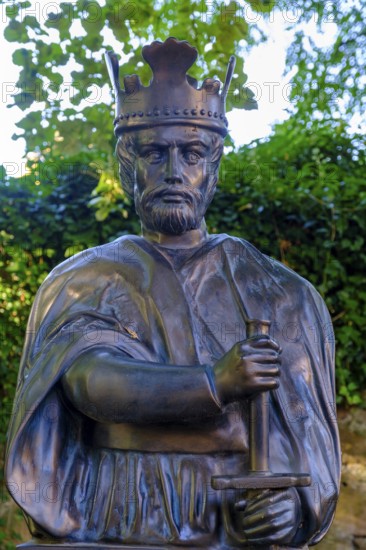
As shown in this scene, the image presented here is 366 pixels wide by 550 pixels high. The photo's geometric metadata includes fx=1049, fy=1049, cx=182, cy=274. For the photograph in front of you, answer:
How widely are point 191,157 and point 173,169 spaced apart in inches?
4.5

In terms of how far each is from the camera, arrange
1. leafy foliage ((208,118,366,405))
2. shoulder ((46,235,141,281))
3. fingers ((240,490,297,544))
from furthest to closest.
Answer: leafy foliage ((208,118,366,405)) → shoulder ((46,235,141,281)) → fingers ((240,490,297,544))

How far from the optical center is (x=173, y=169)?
393cm

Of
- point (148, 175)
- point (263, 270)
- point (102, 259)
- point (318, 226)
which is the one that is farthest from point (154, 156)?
point (318, 226)

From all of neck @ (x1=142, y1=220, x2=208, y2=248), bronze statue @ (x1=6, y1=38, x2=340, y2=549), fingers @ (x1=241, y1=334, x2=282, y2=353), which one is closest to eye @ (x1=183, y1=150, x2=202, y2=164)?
bronze statue @ (x1=6, y1=38, x2=340, y2=549)

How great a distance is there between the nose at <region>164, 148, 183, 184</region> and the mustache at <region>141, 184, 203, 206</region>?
2 cm

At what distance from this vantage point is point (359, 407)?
7309 mm

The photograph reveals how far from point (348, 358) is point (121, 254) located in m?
3.41

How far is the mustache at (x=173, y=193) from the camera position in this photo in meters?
3.93

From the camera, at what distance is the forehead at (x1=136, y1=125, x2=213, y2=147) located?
13.0ft

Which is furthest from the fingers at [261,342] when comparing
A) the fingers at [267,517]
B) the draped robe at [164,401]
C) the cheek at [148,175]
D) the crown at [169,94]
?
the crown at [169,94]

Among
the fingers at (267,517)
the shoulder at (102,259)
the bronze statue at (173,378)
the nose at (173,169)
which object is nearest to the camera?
the fingers at (267,517)

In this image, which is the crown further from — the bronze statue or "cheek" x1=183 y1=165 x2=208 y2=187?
"cheek" x1=183 y1=165 x2=208 y2=187

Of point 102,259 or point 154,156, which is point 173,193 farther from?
point 102,259

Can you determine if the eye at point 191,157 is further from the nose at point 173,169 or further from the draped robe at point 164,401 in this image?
the draped robe at point 164,401
